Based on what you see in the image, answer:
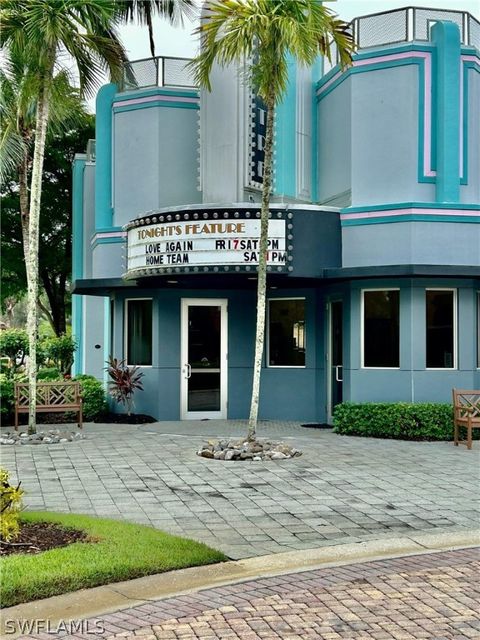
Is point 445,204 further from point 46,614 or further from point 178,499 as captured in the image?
point 46,614

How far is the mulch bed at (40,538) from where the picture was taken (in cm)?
656

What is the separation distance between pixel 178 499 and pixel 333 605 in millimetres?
3743

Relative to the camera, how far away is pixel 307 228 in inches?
601

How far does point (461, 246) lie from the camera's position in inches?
587

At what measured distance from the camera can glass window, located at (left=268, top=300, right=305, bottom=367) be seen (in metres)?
17.2

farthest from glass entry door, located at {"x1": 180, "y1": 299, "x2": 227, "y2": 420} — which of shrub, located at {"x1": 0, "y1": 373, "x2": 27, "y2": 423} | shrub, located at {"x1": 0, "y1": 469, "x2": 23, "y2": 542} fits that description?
shrub, located at {"x1": 0, "y1": 469, "x2": 23, "y2": 542}

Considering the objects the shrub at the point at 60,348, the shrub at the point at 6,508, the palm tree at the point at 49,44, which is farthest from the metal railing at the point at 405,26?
the shrub at the point at 60,348

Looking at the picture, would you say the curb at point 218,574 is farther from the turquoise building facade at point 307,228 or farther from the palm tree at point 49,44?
the palm tree at point 49,44

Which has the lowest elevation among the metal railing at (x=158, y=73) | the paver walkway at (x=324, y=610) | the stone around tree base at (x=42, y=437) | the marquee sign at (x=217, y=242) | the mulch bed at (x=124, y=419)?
the paver walkway at (x=324, y=610)

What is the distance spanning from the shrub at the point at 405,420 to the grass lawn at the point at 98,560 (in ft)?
25.5

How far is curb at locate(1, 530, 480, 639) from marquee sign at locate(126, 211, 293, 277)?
800 centimetres

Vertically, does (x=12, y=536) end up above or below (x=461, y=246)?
below

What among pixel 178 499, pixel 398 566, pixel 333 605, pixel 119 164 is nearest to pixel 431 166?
pixel 119 164

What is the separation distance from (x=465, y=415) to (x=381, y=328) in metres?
2.41
